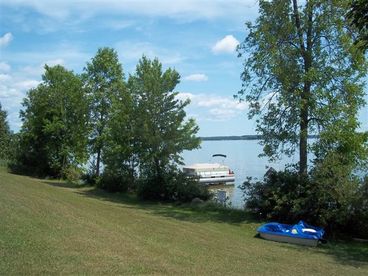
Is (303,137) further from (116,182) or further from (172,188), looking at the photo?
(116,182)

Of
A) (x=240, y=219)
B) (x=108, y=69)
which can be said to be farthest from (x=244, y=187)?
(x=108, y=69)

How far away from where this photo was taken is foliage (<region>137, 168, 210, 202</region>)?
86.9 feet

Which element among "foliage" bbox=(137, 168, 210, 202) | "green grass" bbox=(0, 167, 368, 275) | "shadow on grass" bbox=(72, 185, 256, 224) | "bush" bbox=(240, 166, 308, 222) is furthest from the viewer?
"foliage" bbox=(137, 168, 210, 202)

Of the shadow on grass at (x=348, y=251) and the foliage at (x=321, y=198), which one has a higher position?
the foliage at (x=321, y=198)

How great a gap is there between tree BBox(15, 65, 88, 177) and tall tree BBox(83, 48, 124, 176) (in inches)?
32.5

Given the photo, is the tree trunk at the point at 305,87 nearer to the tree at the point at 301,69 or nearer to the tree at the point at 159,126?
the tree at the point at 301,69

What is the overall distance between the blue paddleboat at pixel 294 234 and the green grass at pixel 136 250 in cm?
35

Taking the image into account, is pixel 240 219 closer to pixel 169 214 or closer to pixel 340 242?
pixel 169 214

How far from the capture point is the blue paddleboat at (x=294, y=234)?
49.6 ft

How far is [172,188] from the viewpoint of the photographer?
1061 inches

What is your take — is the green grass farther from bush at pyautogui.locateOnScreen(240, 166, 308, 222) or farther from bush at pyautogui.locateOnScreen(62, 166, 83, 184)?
bush at pyautogui.locateOnScreen(62, 166, 83, 184)

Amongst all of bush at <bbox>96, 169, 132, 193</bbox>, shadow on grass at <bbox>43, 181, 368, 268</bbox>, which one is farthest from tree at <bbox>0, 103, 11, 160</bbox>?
shadow on grass at <bbox>43, 181, 368, 268</bbox>

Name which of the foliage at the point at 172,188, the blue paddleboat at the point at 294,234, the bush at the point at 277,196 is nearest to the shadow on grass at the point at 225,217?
the blue paddleboat at the point at 294,234

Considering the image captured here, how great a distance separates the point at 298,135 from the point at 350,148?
214 cm
